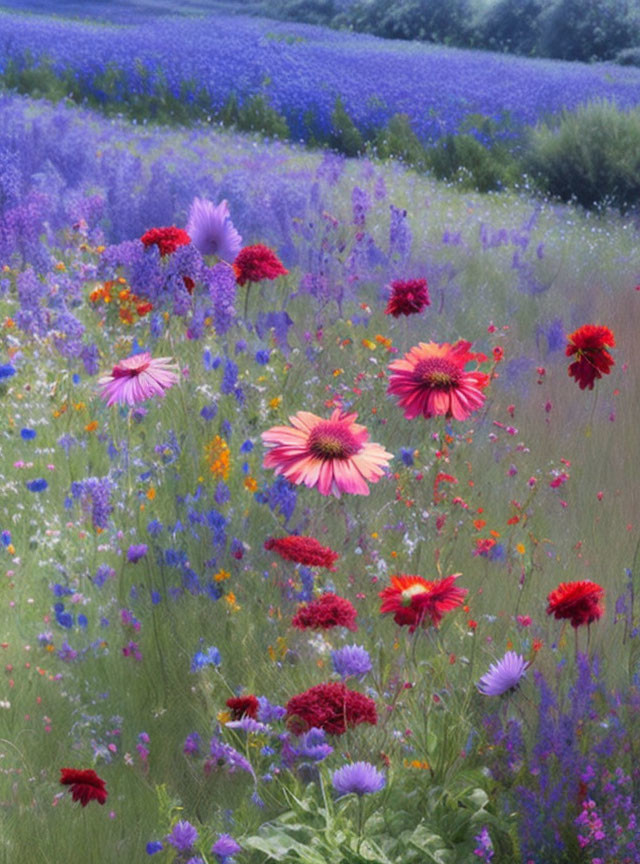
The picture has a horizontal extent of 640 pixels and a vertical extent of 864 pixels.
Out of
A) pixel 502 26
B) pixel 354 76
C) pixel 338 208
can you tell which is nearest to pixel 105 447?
pixel 338 208

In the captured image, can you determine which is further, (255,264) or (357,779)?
(255,264)

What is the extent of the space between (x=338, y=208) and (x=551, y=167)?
3694 millimetres

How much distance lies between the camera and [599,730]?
166 cm

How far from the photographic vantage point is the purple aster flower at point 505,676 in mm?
1620

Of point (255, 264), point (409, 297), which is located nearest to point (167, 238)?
point (255, 264)

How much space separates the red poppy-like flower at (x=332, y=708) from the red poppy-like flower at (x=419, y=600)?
138 millimetres

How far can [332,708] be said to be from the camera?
156cm

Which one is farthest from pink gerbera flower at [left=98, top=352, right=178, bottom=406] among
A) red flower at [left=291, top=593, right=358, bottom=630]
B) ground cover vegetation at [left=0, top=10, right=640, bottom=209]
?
ground cover vegetation at [left=0, top=10, right=640, bottom=209]

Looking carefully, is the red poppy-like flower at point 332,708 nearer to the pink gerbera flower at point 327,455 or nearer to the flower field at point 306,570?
the flower field at point 306,570

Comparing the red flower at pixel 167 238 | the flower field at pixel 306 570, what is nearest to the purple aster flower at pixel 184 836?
the flower field at pixel 306 570

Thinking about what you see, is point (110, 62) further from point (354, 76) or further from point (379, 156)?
point (379, 156)

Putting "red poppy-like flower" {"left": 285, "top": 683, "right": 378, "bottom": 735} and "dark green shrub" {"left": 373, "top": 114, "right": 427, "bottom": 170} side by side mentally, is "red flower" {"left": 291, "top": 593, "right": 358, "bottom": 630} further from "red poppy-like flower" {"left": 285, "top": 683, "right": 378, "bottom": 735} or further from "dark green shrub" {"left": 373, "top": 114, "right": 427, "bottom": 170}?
"dark green shrub" {"left": 373, "top": 114, "right": 427, "bottom": 170}

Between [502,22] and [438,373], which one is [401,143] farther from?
[502,22]

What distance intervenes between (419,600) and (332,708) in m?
0.20
